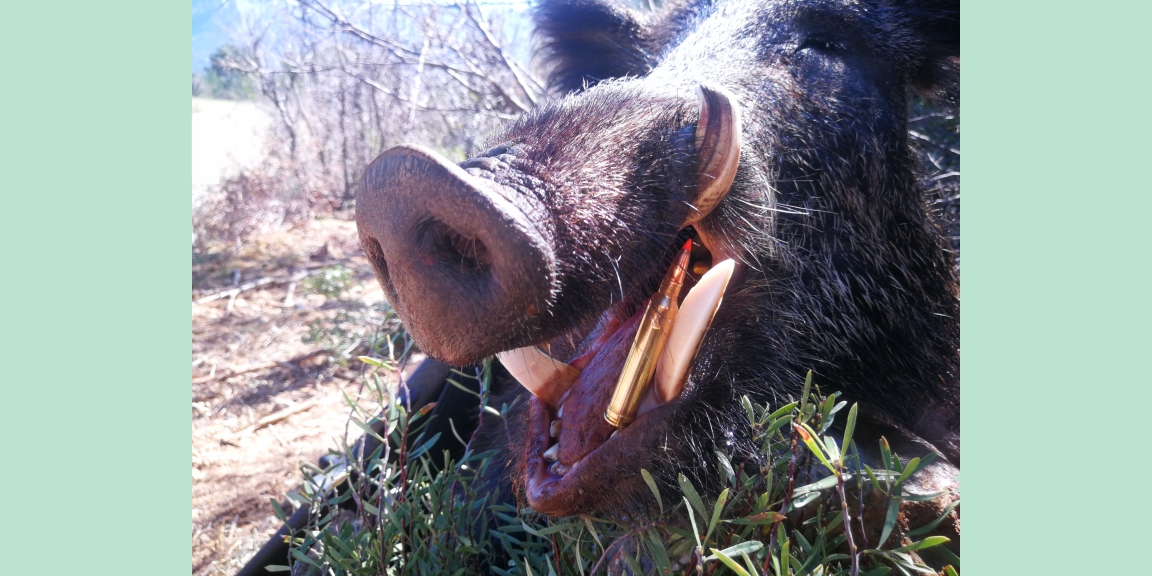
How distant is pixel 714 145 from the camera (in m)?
0.95

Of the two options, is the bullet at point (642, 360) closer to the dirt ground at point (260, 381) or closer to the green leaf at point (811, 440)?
the green leaf at point (811, 440)

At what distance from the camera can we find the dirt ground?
1.74 metres

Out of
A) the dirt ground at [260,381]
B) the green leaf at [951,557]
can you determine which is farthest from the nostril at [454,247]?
the dirt ground at [260,381]

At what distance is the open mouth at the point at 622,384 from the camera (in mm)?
957

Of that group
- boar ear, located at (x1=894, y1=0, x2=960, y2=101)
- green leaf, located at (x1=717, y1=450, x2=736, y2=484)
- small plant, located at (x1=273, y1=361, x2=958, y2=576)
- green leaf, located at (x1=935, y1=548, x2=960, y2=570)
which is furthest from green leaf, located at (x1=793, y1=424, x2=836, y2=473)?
boar ear, located at (x1=894, y1=0, x2=960, y2=101)

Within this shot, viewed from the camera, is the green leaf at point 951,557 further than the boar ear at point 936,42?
No

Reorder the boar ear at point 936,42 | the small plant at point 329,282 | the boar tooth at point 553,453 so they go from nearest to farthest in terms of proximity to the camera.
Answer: the boar tooth at point 553,453 → the boar ear at point 936,42 → the small plant at point 329,282

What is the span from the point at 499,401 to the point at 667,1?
32.5 inches

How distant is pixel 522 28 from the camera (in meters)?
1.68

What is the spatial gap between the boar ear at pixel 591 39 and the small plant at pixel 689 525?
2.20 feet

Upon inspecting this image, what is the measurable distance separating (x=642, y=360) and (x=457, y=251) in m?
0.28

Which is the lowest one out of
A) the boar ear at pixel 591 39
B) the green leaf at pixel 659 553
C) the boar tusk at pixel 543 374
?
the green leaf at pixel 659 553

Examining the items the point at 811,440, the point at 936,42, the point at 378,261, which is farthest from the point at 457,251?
the point at 936,42

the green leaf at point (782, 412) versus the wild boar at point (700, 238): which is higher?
the wild boar at point (700, 238)
